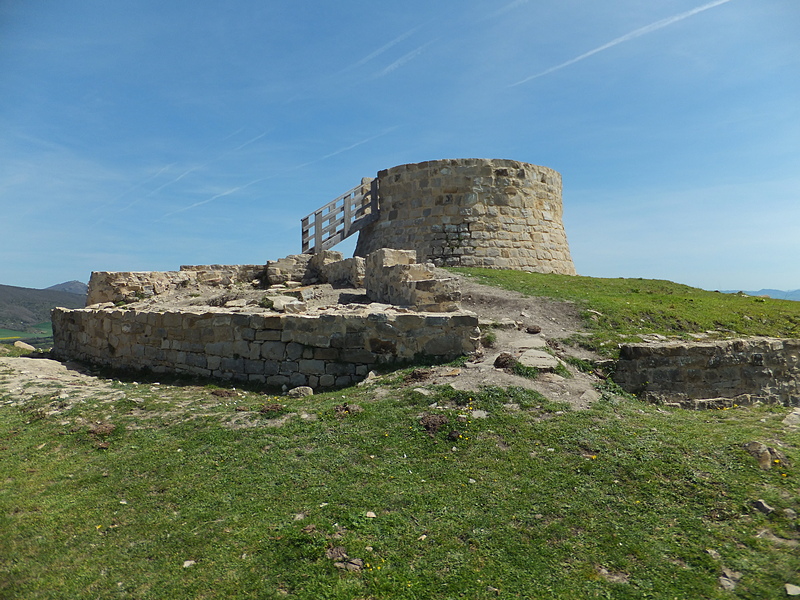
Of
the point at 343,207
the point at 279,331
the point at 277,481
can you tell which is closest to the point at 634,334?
the point at 279,331

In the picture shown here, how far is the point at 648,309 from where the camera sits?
1355 centimetres

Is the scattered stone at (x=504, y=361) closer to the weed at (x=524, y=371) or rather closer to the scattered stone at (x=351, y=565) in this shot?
the weed at (x=524, y=371)

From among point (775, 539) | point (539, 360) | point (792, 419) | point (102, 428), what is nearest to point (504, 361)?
point (539, 360)

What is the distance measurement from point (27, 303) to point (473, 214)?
3732 cm

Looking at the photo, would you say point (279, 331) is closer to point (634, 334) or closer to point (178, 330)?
point (178, 330)

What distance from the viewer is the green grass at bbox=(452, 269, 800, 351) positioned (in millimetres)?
12227

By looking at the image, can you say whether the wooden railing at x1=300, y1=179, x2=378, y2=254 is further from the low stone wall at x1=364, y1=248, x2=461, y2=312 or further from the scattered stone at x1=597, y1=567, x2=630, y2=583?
the scattered stone at x1=597, y1=567, x2=630, y2=583

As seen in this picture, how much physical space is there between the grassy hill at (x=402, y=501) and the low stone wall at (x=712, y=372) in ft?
5.70

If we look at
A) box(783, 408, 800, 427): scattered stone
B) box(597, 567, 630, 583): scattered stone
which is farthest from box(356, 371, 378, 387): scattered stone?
box(783, 408, 800, 427): scattered stone

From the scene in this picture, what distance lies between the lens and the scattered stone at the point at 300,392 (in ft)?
29.1

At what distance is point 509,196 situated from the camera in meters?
21.1

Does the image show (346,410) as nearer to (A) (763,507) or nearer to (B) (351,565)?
(B) (351,565)

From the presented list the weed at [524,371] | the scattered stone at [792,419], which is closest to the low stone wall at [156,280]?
the weed at [524,371]

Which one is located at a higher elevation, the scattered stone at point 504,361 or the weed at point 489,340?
the weed at point 489,340
